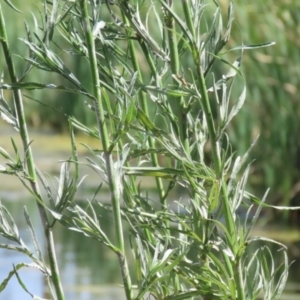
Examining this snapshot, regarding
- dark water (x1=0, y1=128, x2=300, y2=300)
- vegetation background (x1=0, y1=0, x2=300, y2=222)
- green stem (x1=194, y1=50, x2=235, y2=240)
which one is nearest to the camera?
green stem (x1=194, y1=50, x2=235, y2=240)

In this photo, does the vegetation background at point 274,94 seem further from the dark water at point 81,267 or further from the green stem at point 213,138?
the green stem at point 213,138

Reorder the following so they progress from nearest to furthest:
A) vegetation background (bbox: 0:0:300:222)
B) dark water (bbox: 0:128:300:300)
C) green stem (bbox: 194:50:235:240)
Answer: green stem (bbox: 194:50:235:240) → dark water (bbox: 0:128:300:300) → vegetation background (bbox: 0:0:300:222)

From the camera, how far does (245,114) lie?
9.24ft

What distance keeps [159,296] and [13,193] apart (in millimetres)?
3098

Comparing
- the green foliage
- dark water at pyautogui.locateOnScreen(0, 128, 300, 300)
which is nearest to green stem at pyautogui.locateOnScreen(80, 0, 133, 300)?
the green foliage

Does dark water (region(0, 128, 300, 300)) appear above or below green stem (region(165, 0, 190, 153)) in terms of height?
below

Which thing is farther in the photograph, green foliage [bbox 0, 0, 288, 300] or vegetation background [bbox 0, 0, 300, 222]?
vegetation background [bbox 0, 0, 300, 222]

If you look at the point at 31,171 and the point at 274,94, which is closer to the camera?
the point at 31,171

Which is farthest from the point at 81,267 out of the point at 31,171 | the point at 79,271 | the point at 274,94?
the point at 31,171

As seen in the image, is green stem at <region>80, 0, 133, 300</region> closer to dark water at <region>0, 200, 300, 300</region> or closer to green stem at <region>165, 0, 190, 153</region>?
green stem at <region>165, 0, 190, 153</region>

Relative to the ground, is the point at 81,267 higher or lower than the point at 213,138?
lower

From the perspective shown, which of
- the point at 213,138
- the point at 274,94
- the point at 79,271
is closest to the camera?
the point at 213,138

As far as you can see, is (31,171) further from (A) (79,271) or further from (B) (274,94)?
(B) (274,94)

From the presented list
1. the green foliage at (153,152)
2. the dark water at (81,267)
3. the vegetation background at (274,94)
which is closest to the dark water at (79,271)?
the dark water at (81,267)
